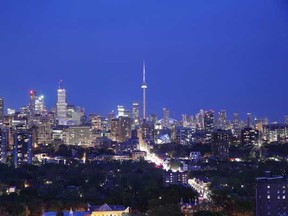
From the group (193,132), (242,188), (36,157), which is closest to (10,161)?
(36,157)

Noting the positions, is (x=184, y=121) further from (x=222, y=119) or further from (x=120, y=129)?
(x=120, y=129)

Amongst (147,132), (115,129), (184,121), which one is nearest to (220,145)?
(147,132)

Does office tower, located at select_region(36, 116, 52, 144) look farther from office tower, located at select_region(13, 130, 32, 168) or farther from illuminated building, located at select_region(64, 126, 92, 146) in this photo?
office tower, located at select_region(13, 130, 32, 168)

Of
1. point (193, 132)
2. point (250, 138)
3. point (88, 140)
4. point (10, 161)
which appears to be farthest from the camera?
point (193, 132)

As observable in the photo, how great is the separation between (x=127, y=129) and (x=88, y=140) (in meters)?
2.63

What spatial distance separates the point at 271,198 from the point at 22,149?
14628 mm

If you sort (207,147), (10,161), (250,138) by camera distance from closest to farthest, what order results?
1. (10,161)
2. (207,147)
3. (250,138)

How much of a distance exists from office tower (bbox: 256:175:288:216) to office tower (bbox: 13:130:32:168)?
13.4 m

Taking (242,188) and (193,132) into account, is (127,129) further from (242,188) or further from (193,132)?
(242,188)

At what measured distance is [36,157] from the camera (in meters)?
25.0

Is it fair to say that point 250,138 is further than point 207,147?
Yes

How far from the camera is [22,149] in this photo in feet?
75.5

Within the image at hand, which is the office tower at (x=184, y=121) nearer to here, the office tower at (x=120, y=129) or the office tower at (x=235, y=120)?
the office tower at (x=235, y=120)

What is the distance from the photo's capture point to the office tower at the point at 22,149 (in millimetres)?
22516
